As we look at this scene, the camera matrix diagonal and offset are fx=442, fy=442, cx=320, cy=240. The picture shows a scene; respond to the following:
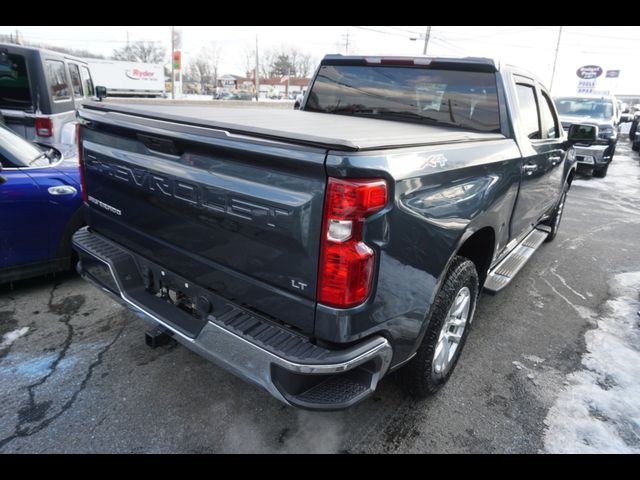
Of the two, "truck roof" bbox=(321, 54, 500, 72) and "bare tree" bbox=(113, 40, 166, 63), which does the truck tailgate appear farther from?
"bare tree" bbox=(113, 40, 166, 63)

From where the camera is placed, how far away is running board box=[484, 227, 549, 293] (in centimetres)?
344

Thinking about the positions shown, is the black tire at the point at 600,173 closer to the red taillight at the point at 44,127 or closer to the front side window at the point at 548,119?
the front side window at the point at 548,119

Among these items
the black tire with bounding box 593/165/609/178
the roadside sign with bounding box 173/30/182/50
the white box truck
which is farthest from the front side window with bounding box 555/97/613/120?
the white box truck

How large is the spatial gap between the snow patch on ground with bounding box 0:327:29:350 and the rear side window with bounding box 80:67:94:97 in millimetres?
7899

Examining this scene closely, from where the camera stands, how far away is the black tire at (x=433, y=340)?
243 centimetres

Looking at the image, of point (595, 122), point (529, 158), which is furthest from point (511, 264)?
point (595, 122)

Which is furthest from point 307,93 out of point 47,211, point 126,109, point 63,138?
point 63,138

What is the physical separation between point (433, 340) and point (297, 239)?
1.12 m

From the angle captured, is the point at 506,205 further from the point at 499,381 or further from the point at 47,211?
the point at 47,211

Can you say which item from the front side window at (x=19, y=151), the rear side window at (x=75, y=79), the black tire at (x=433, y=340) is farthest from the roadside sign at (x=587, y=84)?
the front side window at (x=19, y=151)

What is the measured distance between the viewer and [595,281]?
4.90 metres

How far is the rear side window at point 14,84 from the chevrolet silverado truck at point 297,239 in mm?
5659

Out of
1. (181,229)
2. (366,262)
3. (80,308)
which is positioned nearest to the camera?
(366,262)

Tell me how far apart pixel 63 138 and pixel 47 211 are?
440cm
